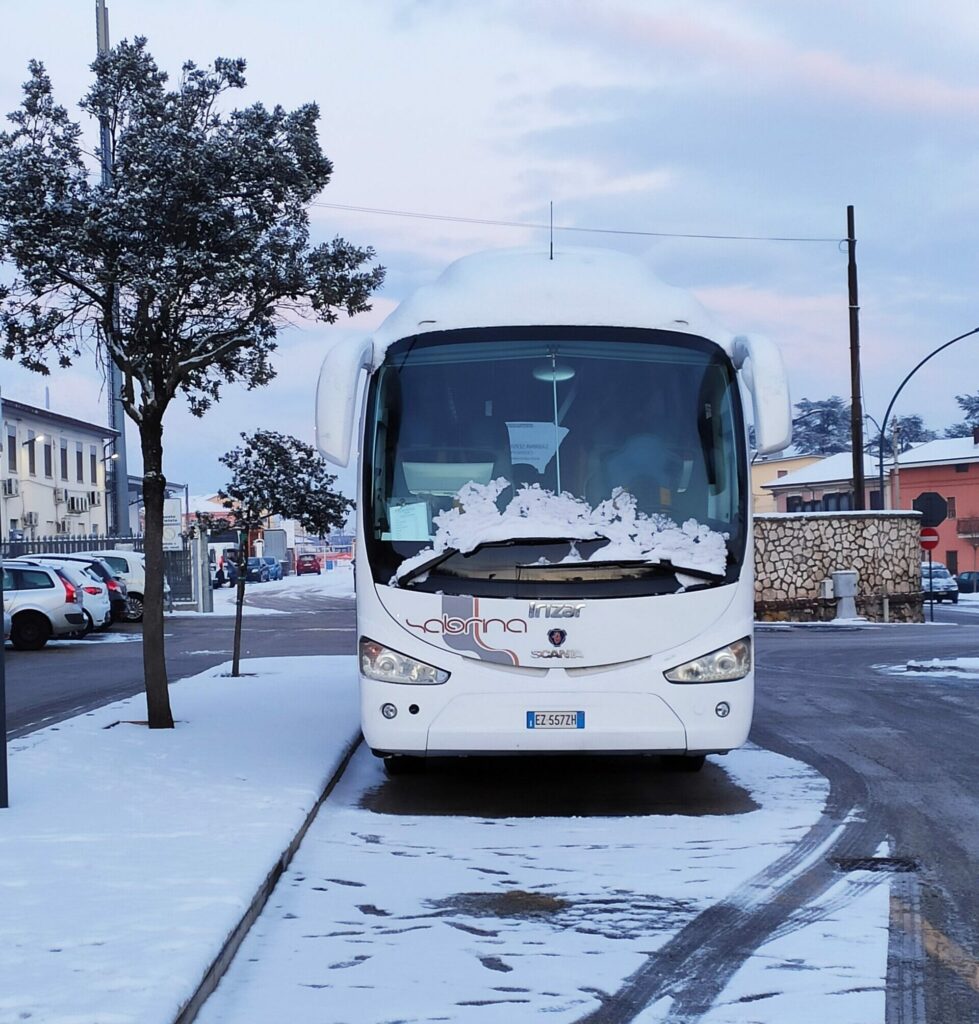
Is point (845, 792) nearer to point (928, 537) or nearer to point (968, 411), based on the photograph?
point (928, 537)

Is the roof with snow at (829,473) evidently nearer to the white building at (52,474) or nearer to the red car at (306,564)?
the red car at (306,564)

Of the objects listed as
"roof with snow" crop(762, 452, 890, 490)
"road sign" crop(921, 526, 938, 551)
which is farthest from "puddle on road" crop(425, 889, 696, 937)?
"roof with snow" crop(762, 452, 890, 490)

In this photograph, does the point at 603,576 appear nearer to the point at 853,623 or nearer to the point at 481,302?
the point at 481,302

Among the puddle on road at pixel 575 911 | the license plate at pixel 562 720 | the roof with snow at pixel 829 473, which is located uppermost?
the roof with snow at pixel 829 473

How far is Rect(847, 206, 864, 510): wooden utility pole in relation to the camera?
3659cm

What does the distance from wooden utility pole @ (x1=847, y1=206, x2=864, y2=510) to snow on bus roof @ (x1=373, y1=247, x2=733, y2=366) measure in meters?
28.2

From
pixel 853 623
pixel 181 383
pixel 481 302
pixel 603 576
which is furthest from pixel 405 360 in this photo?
pixel 853 623

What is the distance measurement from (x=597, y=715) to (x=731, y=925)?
2.50 m

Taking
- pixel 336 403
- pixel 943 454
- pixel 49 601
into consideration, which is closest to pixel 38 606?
pixel 49 601

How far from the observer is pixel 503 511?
8.55 meters

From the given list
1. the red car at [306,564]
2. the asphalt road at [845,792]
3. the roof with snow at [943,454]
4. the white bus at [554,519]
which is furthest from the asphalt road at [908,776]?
the red car at [306,564]

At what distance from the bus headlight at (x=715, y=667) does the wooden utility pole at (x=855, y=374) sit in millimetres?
28874

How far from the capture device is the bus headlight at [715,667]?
8445 mm

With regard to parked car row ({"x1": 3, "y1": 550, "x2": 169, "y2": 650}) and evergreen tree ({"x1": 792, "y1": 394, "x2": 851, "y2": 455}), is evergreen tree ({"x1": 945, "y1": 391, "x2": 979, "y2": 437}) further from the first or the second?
parked car row ({"x1": 3, "y1": 550, "x2": 169, "y2": 650})
